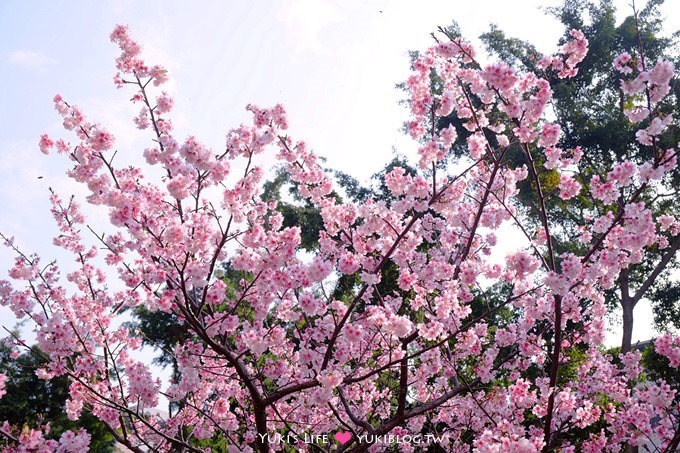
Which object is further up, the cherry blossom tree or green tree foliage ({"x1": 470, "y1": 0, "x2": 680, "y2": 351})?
green tree foliage ({"x1": 470, "y1": 0, "x2": 680, "y2": 351})

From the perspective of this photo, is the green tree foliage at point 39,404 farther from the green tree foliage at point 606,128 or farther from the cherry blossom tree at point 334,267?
the green tree foliage at point 606,128

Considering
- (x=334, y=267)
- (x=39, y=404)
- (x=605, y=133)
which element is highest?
(x=605, y=133)

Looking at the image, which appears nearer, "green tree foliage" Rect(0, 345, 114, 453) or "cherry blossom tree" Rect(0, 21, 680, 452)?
"cherry blossom tree" Rect(0, 21, 680, 452)

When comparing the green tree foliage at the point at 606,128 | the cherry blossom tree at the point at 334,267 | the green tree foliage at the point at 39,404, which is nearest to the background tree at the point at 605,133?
the green tree foliage at the point at 606,128

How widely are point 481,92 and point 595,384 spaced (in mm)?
4517

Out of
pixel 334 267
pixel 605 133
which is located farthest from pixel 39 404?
pixel 605 133

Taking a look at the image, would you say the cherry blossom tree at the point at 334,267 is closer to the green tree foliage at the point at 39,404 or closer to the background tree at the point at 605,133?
the background tree at the point at 605,133

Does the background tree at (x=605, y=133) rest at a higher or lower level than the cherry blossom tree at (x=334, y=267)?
higher

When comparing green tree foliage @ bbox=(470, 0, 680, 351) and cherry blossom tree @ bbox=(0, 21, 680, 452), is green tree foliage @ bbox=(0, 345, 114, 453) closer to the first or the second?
cherry blossom tree @ bbox=(0, 21, 680, 452)

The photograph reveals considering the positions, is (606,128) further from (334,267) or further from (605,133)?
(334,267)

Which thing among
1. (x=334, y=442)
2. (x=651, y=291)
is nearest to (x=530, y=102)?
(x=334, y=442)

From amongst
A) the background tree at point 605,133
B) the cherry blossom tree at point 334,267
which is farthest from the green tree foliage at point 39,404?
the background tree at point 605,133

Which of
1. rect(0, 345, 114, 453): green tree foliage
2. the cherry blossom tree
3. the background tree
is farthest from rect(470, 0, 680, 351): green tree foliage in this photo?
rect(0, 345, 114, 453): green tree foliage

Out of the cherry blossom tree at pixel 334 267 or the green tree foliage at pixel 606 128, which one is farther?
the green tree foliage at pixel 606 128
